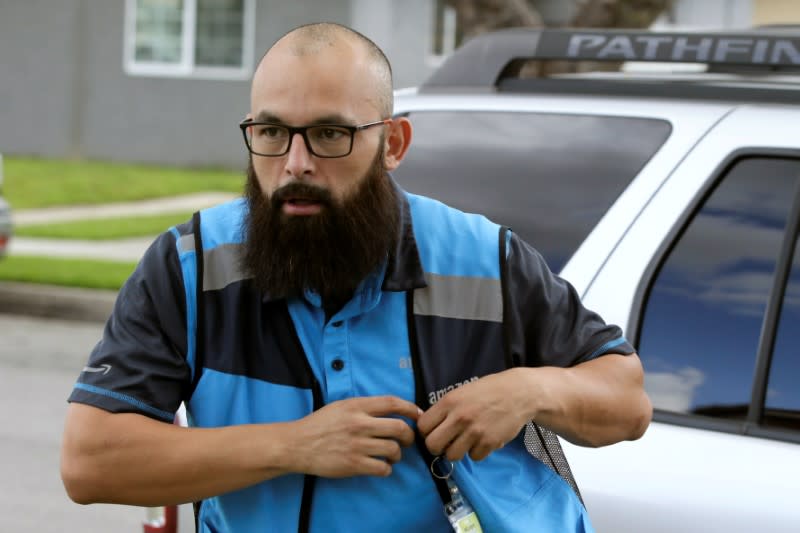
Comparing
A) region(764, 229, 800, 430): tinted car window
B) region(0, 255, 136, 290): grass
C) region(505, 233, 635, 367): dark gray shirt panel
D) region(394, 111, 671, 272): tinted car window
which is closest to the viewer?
region(505, 233, 635, 367): dark gray shirt panel

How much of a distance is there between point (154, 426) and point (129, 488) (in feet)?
0.33

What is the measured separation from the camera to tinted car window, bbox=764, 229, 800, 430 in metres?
2.57

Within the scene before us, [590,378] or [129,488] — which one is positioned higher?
[590,378]

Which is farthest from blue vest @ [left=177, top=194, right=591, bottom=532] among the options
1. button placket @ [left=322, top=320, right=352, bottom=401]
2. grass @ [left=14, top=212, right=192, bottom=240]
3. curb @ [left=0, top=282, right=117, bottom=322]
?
grass @ [left=14, top=212, right=192, bottom=240]

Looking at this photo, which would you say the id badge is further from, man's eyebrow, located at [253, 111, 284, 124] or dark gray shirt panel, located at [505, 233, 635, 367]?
man's eyebrow, located at [253, 111, 284, 124]

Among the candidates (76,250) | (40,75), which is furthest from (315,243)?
(40,75)

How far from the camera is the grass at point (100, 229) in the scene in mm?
12508

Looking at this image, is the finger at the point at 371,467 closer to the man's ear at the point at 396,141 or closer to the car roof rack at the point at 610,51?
the man's ear at the point at 396,141

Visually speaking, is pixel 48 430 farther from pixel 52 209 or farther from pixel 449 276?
pixel 52 209

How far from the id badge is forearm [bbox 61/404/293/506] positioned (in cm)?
24

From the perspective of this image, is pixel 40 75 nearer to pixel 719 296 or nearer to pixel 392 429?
pixel 719 296

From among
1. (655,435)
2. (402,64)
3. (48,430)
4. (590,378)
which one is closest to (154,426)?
(590,378)

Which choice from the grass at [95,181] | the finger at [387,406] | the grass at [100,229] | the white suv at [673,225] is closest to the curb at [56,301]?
the grass at [100,229]

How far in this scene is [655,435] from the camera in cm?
257
